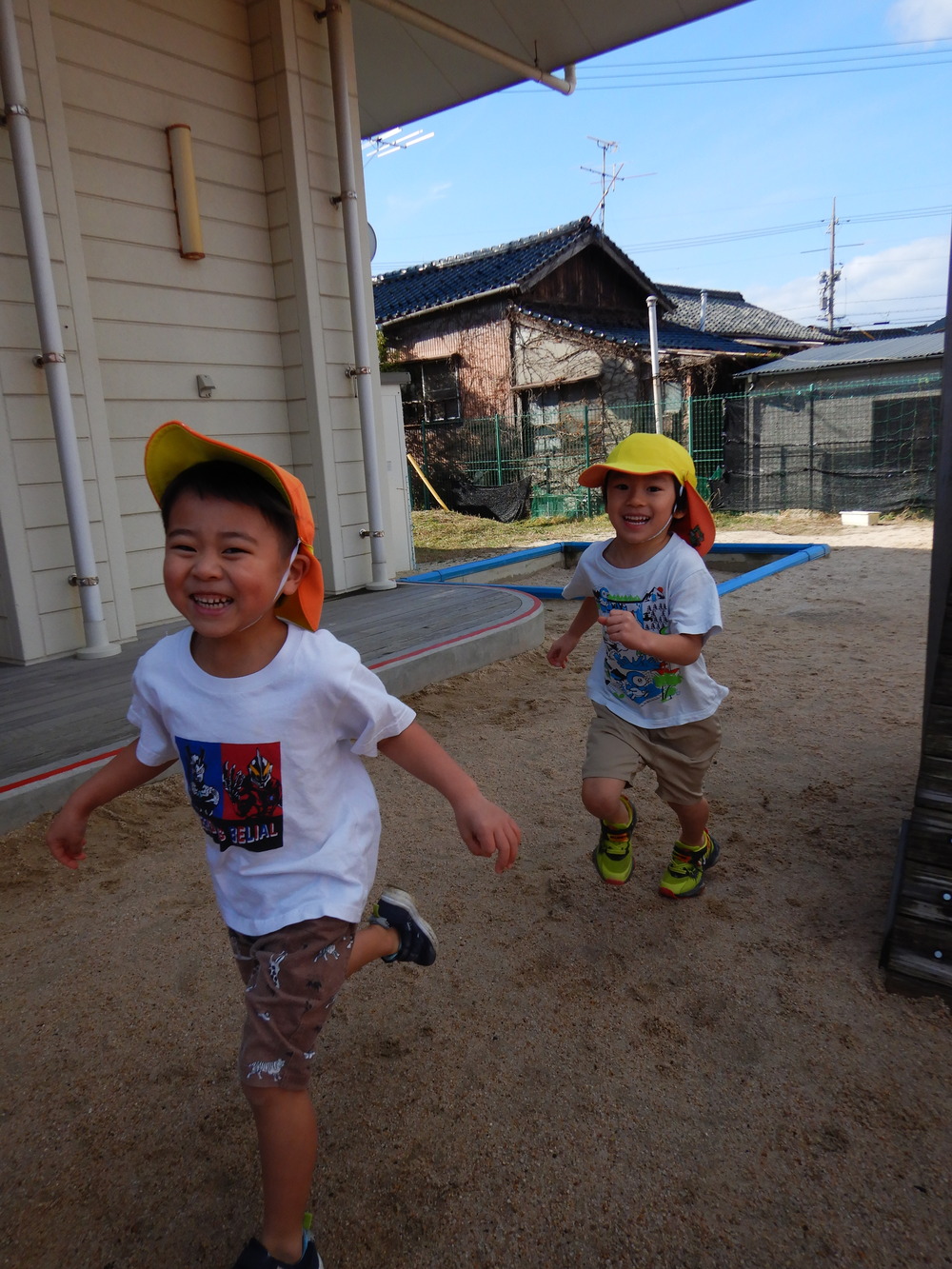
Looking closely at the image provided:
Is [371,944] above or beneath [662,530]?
beneath

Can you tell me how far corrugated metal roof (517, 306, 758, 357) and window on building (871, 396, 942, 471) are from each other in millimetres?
4700

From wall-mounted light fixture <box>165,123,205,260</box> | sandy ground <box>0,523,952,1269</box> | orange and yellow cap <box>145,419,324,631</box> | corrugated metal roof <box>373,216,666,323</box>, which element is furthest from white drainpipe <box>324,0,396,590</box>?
corrugated metal roof <box>373,216,666,323</box>

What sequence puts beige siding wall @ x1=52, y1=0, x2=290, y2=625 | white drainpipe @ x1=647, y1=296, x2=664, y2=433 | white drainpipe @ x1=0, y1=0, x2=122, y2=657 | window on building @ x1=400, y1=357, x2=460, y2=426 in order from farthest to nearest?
window on building @ x1=400, y1=357, x2=460, y2=426 → white drainpipe @ x1=647, y1=296, x2=664, y2=433 → beige siding wall @ x1=52, y1=0, x2=290, y2=625 → white drainpipe @ x1=0, y1=0, x2=122, y2=657

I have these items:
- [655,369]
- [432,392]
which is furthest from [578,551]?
[432,392]

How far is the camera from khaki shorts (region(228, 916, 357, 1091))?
138 centimetres

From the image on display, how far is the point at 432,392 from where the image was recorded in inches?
808

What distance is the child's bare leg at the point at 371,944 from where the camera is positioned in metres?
1.74

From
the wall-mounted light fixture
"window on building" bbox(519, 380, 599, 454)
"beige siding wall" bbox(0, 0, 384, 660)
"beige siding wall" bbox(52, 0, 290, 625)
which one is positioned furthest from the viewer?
"window on building" bbox(519, 380, 599, 454)

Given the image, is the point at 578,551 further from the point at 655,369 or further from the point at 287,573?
the point at 287,573

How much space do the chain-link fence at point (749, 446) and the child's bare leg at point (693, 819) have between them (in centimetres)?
1308

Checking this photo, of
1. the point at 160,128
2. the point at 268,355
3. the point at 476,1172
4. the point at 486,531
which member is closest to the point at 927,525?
the point at 486,531

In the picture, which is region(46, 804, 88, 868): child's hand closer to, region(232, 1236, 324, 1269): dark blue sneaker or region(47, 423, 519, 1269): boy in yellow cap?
region(47, 423, 519, 1269): boy in yellow cap

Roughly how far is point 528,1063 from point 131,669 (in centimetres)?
355

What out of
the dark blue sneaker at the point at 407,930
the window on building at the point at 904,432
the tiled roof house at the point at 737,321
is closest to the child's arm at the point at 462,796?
the dark blue sneaker at the point at 407,930
